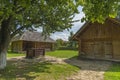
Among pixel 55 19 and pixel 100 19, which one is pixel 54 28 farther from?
pixel 100 19

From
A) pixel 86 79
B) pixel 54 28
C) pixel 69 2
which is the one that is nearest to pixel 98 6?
pixel 69 2

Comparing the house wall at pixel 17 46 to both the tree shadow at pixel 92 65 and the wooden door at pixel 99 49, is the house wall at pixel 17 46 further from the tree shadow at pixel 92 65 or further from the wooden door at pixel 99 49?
the tree shadow at pixel 92 65

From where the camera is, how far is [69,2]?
11.1m

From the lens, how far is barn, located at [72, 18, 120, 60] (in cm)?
2391

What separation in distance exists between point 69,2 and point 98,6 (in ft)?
5.73

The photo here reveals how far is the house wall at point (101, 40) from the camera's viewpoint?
24.0 meters

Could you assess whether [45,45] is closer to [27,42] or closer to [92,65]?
[27,42]

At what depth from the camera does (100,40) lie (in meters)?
25.8

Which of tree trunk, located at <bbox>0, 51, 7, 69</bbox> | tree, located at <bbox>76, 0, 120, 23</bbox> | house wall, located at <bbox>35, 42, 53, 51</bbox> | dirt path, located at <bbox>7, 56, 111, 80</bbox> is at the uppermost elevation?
tree, located at <bbox>76, 0, 120, 23</bbox>

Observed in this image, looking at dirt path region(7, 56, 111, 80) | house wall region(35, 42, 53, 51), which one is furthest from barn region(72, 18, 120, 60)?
house wall region(35, 42, 53, 51)

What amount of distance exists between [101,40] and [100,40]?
0.50 feet

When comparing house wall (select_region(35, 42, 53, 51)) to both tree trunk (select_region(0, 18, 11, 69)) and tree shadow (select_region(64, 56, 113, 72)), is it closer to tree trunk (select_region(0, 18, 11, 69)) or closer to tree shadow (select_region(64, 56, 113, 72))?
tree shadow (select_region(64, 56, 113, 72))

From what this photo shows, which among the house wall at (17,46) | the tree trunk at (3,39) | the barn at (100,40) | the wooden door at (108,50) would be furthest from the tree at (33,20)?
the house wall at (17,46)

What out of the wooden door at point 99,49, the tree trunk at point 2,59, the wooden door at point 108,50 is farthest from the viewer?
the wooden door at point 99,49
